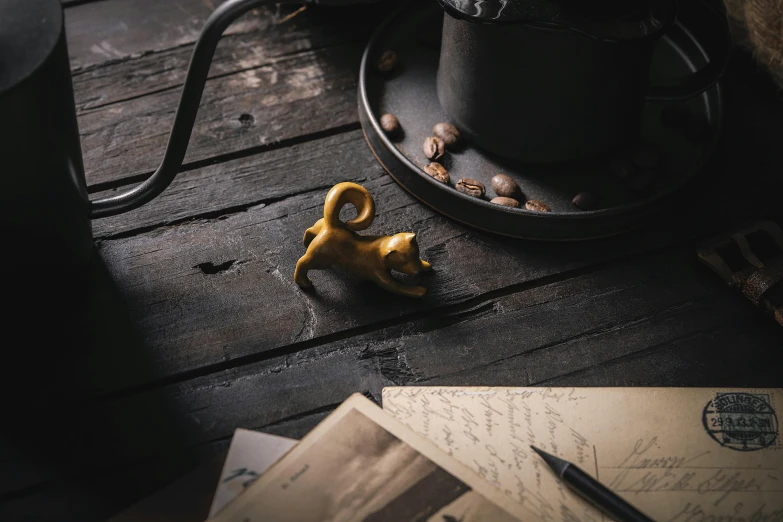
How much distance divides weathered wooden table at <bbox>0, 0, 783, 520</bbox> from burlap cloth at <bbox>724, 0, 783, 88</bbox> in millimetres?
58

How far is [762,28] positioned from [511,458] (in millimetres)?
666

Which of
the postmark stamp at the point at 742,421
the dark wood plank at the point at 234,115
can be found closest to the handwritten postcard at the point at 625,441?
the postmark stamp at the point at 742,421

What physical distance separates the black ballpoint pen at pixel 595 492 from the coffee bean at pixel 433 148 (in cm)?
41

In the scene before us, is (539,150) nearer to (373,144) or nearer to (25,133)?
(373,144)

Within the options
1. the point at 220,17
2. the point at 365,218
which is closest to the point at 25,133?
the point at 220,17

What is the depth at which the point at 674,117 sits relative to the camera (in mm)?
989

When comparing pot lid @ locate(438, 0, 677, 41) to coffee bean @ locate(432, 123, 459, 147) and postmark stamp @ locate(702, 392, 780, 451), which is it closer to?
coffee bean @ locate(432, 123, 459, 147)

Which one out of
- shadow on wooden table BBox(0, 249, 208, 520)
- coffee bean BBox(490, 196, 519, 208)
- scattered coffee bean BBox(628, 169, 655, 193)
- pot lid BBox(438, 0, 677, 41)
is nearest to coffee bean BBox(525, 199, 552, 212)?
coffee bean BBox(490, 196, 519, 208)

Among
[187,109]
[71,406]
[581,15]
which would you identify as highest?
[581,15]

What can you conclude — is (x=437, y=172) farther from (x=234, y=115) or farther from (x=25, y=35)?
(x=25, y=35)

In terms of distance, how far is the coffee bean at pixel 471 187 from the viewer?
0.91 metres

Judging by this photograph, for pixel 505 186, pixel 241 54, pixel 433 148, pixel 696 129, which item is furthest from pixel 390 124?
pixel 696 129

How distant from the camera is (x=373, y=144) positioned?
3.20ft

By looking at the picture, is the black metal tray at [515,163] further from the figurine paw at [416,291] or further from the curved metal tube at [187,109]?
the curved metal tube at [187,109]
